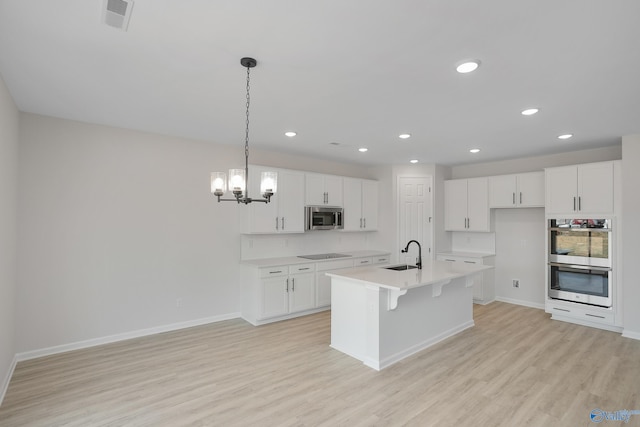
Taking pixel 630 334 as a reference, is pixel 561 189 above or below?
above

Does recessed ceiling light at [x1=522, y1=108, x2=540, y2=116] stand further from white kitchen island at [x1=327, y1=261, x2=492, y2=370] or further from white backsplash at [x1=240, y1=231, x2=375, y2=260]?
white backsplash at [x1=240, y1=231, x2=375, y2=260]

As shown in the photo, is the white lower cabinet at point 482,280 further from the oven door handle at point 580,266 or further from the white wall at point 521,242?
the oven door handle at point 580,266

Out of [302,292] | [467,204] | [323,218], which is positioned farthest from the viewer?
[467,204]

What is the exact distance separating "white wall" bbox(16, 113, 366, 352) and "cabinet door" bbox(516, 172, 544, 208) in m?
4.71

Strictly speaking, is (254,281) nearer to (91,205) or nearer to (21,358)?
(91,205)

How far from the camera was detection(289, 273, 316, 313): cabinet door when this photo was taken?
16.3ft

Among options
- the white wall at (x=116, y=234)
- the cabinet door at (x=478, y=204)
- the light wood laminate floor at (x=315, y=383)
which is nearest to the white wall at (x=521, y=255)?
the cabinet door at (x=478, y=204)

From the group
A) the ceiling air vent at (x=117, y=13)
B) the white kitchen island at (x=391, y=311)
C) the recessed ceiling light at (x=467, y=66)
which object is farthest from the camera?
the white kitchen island at (x=391, y=311)

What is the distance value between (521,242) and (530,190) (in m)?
0.98

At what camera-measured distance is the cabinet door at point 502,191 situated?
5633 mm

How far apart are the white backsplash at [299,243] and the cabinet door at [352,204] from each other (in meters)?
0.31

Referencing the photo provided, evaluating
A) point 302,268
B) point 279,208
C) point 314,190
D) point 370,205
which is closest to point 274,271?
point 302,268

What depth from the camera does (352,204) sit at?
6258mm

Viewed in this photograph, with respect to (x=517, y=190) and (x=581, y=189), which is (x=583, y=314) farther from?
(x=517, y=190)
